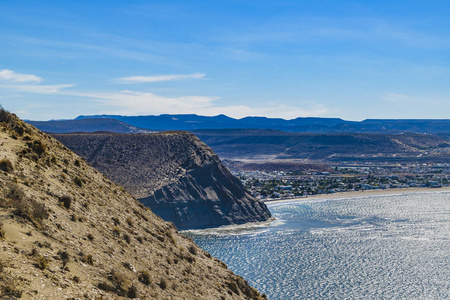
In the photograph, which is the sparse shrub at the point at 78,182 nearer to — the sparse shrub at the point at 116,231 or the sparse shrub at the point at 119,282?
the sparse shrub at the point at 116,231

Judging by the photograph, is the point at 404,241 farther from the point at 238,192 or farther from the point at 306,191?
the point at 306,191

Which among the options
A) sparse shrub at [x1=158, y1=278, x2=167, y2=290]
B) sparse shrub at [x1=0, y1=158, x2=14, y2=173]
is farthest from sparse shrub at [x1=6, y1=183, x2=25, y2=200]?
sparse shrub at [x1=158, y1=278, x2=167, y2=290]

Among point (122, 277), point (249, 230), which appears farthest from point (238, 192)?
point (122, 277)

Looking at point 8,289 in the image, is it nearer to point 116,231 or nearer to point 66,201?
point 66,201

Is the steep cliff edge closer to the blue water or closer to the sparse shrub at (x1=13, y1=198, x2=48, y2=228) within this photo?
the blue water

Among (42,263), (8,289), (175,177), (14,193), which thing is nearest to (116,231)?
(14,193)

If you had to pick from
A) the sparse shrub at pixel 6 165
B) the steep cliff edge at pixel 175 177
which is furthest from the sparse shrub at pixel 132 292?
the steep cliff edge at pixel 175 177
